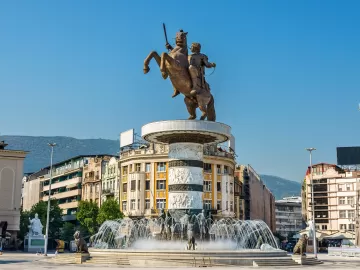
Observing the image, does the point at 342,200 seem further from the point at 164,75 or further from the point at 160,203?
the point at 164,75

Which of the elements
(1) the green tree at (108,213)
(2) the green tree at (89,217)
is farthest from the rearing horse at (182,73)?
(2) the green tree at (89,217)

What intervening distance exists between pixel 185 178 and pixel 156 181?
1556 inches

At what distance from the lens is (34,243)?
52.0 m

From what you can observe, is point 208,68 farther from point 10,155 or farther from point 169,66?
point 10,155

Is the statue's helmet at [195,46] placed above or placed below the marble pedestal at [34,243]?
above

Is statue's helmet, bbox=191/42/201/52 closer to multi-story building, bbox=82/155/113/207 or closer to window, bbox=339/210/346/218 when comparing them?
multi-story building, bbox=82/155/113/207

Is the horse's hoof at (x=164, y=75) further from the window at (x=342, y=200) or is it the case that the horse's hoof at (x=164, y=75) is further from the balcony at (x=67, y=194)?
the window at (x=342, y=200)

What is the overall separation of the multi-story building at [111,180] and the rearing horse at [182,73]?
45.0 meters

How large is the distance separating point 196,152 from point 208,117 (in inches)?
91.9

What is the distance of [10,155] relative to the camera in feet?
188

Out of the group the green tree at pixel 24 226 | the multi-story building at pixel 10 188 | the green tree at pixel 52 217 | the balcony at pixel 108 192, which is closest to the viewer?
the multi-story building at pixel 10 188

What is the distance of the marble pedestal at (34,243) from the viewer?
51531 mm

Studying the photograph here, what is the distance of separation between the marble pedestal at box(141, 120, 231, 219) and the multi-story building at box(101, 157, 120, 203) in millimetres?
45503

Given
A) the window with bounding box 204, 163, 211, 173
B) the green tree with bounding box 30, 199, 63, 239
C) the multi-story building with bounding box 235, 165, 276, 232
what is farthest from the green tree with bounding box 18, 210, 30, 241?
the multi-story building with bounding box 235, 165, 276, 232
